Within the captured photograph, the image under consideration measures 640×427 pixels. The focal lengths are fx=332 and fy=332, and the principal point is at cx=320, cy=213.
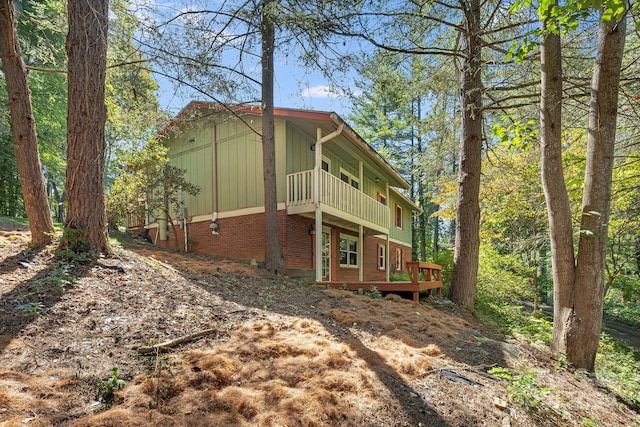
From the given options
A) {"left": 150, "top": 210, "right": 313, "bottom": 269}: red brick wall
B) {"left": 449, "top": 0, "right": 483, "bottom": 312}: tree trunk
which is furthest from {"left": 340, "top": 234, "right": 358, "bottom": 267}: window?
{"left": 449, "top": 0, "right": 483, "bottom": 312}: tree trunk

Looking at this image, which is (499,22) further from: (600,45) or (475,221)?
(475,221)

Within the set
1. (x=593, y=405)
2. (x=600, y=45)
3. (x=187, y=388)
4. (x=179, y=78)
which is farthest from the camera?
(x=179, y=78)

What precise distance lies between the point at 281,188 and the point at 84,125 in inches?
230

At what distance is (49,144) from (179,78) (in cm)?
1279

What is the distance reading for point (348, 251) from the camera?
1350cm

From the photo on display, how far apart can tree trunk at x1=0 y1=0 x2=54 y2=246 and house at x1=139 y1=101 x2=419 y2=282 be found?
14.1 feet

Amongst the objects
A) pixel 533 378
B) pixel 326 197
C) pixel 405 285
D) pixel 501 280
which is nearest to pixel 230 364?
pixel 533 378

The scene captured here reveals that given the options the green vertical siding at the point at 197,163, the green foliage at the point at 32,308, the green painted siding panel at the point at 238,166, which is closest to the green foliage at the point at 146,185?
the green vertical siding at the point at 197,163

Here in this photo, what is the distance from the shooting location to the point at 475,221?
7309mm

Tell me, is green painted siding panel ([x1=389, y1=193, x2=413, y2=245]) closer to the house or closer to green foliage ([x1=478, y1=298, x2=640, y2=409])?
the house

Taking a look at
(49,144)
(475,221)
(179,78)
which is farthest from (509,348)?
(49,144)

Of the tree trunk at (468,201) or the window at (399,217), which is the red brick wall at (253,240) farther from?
the window at (399,217)

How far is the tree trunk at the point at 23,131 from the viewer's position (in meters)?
4.32

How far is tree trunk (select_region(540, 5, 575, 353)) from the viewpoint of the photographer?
4.48m
